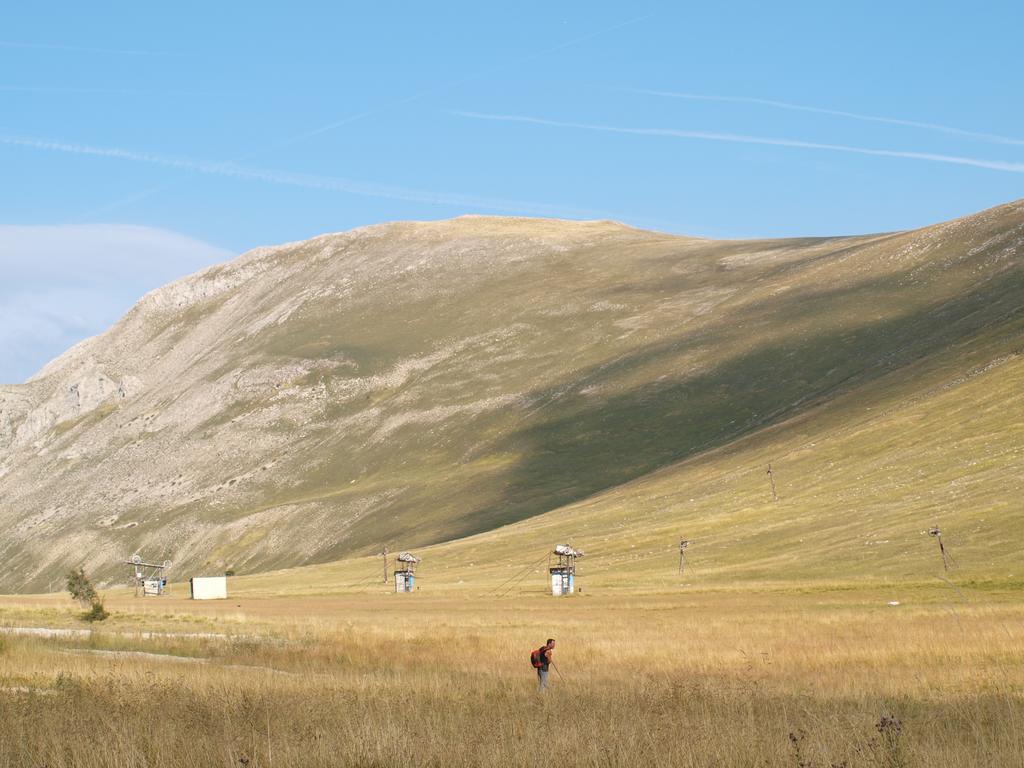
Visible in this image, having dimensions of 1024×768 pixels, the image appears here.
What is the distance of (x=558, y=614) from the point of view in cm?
6700

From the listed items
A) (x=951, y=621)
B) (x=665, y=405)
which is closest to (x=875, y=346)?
(x=665, y=405)

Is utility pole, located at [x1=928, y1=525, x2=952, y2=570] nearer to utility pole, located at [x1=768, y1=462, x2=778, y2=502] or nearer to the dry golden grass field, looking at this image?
the dry golden grass field

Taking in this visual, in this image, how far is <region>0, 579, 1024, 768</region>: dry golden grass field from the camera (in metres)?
16.4

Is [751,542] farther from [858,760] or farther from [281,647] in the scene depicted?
[858,760]

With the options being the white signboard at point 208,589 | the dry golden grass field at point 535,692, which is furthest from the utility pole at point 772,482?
the dry golden grass field at point 535,692

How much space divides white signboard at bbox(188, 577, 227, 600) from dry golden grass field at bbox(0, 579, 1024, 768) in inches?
2329

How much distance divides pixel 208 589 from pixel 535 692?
94.0 m

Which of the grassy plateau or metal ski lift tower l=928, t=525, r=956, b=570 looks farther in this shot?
metal ski lift tower l=928, t=525, r=956, b=570

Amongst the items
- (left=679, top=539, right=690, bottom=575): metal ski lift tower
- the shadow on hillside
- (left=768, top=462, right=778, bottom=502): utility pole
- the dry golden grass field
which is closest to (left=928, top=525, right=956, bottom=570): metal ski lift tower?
the dry golden grass field

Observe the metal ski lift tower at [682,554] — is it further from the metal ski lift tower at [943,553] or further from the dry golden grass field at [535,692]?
the dry golden grass field at [535,692]

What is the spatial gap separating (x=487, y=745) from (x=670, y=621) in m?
40.4

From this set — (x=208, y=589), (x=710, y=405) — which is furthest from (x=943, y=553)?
(x=710, y=405)

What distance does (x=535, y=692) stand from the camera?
91.4 feet

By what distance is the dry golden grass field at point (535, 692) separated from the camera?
53.7 ft
